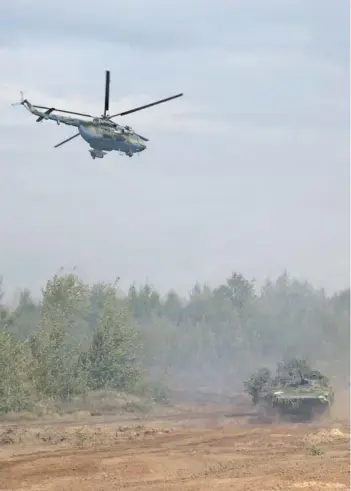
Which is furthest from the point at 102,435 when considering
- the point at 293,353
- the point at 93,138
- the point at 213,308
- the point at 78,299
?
the point at 213,308

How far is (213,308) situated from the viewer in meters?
59.5

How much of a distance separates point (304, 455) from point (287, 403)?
6.80 m

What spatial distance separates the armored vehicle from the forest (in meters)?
7.54

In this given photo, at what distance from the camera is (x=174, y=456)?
66.0ft

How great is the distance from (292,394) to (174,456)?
27.0 feet

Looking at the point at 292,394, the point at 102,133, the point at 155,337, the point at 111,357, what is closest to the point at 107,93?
the point at 102,133

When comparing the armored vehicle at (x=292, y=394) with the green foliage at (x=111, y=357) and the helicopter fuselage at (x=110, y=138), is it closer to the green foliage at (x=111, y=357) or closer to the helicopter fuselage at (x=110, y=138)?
the green foliage at (x=111, y=357)

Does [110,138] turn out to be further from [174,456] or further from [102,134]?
[174,456]

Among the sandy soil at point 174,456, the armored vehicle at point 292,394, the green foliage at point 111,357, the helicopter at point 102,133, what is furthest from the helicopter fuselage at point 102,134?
the green foliage at point 111,357

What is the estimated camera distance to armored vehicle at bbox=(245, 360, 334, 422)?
89.4ft

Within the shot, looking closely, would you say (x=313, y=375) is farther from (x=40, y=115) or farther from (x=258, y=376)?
(x=40, y=115)

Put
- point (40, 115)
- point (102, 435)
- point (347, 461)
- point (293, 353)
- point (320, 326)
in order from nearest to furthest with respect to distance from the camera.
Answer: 1. point (347, 461)
2. point (40, 115)
3. point (102, 435)
4. point (293, 353)
5. point (320, 326)

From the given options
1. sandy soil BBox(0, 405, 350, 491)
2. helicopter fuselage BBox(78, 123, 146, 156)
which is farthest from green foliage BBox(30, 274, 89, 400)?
helicopter fuselage BBox(78, 123, 146, 156)

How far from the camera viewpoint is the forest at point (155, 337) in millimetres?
32312
